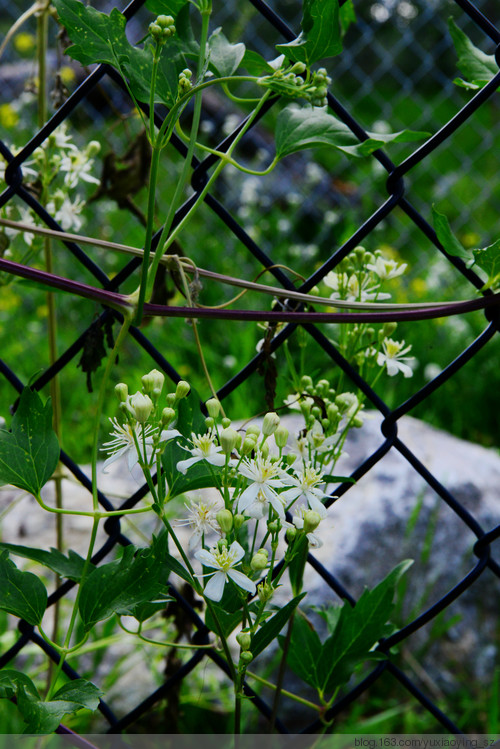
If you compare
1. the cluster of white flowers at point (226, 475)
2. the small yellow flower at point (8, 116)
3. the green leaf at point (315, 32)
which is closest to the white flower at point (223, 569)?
the cluster of white flowers at point (226, 475)

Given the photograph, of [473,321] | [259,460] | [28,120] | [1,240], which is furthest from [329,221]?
[259,460]

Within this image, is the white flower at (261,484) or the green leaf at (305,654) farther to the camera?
the green leaf at (305,654)

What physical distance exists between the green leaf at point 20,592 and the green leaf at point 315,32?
0.44 m

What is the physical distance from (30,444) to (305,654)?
1.10 feet

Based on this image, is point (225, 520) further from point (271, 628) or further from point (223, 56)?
point (223, 56)

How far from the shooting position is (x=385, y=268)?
26.5 inches

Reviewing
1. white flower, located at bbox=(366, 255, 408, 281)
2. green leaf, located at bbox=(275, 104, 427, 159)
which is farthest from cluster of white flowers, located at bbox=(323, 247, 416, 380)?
green leaf, located at bbox=(275, 104, 427, 159)

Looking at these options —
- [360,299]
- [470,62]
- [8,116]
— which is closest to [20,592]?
[360,299]

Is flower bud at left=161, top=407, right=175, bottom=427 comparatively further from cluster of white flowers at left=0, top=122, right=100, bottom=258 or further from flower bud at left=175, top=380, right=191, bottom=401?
Answer: cluster of white flowers at left=0, top=122, right=100, bottom=258

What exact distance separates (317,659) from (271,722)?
0.23ft

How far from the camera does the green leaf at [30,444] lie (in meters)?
0.54

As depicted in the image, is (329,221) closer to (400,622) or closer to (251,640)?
(400,622)

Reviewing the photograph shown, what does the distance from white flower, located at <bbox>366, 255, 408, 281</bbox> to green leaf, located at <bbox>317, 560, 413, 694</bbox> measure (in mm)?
270

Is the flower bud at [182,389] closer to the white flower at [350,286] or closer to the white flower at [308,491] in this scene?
the white flower at [308,491]
